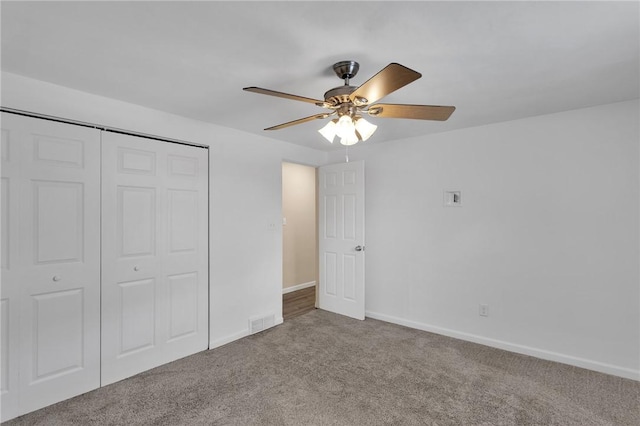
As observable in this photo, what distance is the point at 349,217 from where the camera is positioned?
4.06m

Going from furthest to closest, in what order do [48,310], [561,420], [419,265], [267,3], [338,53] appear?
[419,265] → [48,310] → [561,420] → [338,53] → [267,3]

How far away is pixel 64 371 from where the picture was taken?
7.33ft

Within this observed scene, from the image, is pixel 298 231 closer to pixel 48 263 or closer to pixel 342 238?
pixel 342 238

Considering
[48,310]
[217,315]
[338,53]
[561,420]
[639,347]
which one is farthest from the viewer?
[217,315]

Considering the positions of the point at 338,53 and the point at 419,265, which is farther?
the point at 419,265

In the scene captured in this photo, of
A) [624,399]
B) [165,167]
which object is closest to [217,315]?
[165,167]

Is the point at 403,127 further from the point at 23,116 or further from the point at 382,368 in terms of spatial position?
the point at 23,116

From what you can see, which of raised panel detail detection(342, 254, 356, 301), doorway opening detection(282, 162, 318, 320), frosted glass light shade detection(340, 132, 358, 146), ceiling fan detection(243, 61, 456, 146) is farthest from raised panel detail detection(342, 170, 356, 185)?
frosted glass light shade detection(340, 132, 358, 146)

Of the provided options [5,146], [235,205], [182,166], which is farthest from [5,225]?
[235,205]

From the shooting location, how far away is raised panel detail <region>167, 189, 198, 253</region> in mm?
2836

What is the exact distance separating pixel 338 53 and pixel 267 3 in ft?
1.69

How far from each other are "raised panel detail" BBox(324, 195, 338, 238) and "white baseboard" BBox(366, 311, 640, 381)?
50.1 inches

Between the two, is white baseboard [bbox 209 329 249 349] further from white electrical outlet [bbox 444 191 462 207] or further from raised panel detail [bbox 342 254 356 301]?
white electrical outlet [bbox 444 191 462 207]

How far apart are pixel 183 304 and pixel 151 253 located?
574 mm
